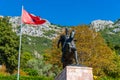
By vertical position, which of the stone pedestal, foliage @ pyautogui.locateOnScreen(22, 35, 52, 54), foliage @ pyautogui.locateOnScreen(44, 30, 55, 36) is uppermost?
foliage @ pyautogui.locateOnScreen(44, 30, 55, 36)

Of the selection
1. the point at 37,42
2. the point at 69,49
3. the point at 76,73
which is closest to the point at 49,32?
the point at 37,42

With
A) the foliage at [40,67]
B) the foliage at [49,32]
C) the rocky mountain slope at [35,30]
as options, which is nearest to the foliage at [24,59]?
the foliage at [40,67]

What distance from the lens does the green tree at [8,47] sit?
153 ft

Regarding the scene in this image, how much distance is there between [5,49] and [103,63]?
38.6 ft

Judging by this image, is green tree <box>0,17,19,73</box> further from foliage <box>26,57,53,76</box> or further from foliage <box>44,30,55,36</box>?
foliage <box>44,30,55,36</box>

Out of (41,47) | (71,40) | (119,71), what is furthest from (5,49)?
(41,47)

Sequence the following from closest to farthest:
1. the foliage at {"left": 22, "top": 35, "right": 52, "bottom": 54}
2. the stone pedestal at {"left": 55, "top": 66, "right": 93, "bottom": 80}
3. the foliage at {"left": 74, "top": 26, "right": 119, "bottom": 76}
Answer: the stone pedestal at {"left": 55, "top": 66, "right": 93, "bottom": 80} → the foliage at {"left": 74, "top": 26, "right": 119, "bottom": 76} → the foliage at {"left": 22, "top": 35, "right": 52, "bottom": 54}

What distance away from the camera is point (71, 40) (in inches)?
880

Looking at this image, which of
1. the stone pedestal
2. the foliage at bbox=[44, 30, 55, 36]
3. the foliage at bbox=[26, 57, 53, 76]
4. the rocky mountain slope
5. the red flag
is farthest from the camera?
the foliage at bbox=[44, 30, 55, 36]

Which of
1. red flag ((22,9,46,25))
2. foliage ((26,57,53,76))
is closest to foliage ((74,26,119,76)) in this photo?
foliage ((26,57,53,76))

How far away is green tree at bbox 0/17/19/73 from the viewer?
46.8 meters

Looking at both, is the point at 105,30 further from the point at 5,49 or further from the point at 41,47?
the point at 5,49

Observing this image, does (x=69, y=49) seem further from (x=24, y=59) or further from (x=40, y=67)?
(x=24, y=59)

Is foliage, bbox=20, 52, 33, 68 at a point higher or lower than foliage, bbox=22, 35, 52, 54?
lower
